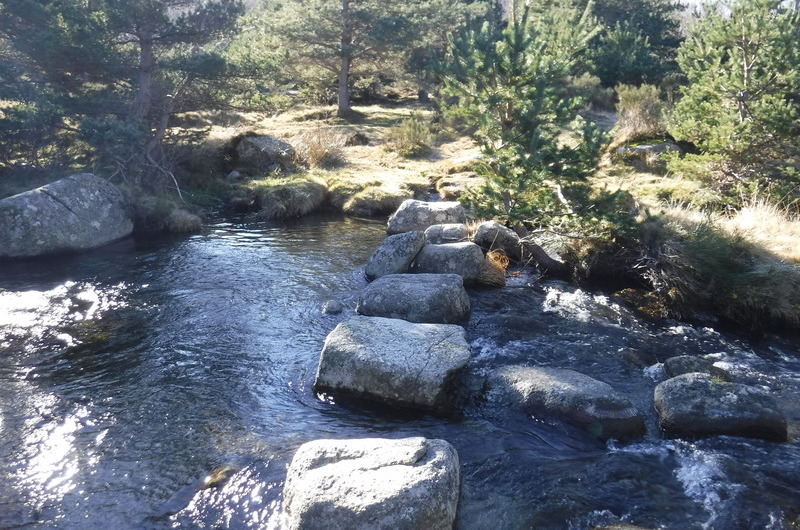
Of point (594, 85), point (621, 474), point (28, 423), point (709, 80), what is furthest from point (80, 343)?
point (594, 85)

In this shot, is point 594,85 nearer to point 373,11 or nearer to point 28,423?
point 373,11

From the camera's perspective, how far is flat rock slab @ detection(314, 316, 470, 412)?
258 inches

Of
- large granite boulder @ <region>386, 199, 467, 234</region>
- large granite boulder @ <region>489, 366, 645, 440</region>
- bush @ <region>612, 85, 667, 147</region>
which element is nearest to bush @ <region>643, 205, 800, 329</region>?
large granite boulder @ <region>489, 366, 645, 440</region>

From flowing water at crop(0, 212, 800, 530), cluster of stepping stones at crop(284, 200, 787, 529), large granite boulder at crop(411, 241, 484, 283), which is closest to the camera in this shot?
cluster of stepping stones at crop(284, 200, 787, 529)

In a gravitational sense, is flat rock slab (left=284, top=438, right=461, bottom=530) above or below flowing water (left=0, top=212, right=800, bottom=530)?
above

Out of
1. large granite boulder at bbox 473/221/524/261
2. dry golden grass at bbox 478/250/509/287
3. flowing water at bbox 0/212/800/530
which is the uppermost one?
large granite boulder at bbox 473/221/524/261

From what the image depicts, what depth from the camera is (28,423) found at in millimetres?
6258

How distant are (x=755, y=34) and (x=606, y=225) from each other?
20.3ft

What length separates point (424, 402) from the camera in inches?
257

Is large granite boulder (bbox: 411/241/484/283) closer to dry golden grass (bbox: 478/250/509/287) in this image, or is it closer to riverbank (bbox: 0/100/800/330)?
dry golden grass (bbox: 478/250/509/287)

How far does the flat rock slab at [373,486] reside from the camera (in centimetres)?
447

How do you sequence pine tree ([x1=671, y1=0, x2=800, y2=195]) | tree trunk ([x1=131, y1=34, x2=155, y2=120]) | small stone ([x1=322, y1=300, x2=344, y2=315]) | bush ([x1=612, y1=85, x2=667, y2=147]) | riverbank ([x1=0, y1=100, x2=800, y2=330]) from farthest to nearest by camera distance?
bush ([x1=612, y1=85, x2=667, y2=147])
tree trunk ([x1=131, y1=34, x2=155, y2=120])
pine tree ([x1=671, y1=0, x2=800, y2=195])
small stone ([x1=322, y1=300, x2=344, y2=315])
riverbank ([x1=0, y1=100, x2=800, y2=330])

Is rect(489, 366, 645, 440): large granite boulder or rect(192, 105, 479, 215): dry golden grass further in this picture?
rect(192, 105, 479, 215): dry golden grass

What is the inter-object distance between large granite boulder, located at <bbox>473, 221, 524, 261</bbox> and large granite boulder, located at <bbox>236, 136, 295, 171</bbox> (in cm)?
911
